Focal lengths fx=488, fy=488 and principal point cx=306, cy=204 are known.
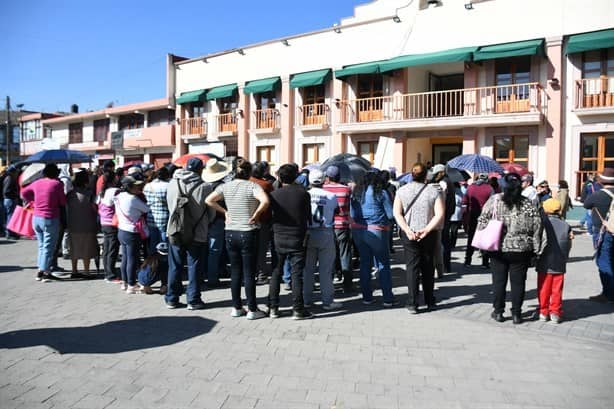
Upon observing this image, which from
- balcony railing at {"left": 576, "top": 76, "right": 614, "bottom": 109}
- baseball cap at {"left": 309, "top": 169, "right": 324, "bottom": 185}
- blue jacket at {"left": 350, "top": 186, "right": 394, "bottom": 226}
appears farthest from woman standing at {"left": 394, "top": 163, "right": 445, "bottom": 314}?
balcony railing at {"left": 576, "top": 76, "right": 614, "bottom": 109}

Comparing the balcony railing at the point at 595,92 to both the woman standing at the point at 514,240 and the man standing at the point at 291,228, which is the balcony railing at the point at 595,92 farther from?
the man standing at the point at 291,228

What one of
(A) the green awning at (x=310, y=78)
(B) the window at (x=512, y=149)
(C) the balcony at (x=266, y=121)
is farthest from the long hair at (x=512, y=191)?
(C) the balcony at (x=266, y=121)

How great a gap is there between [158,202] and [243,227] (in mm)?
2019

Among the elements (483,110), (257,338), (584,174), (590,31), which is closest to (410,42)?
(483,110)

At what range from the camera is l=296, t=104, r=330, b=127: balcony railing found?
24.0 meters

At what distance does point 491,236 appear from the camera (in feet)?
18.4

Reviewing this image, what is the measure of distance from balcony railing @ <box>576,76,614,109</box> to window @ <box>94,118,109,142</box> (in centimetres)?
3278

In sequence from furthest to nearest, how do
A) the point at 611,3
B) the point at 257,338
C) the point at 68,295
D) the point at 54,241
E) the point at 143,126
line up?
the point at 143,126 → the point at 611,3 → the point at 54,241 → the point at 68,295 → the point at 257,338

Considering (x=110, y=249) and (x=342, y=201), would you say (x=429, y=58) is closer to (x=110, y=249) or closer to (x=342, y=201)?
(x=342, y=201)

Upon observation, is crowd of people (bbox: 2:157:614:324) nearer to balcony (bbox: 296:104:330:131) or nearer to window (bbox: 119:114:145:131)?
balcony (bbox: 296:104:330:131)

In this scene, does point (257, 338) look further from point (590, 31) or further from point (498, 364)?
point (590, 31)

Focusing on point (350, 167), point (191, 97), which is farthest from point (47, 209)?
point (191, 97)

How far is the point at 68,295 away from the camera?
269 inches

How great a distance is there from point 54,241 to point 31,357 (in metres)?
3.59
